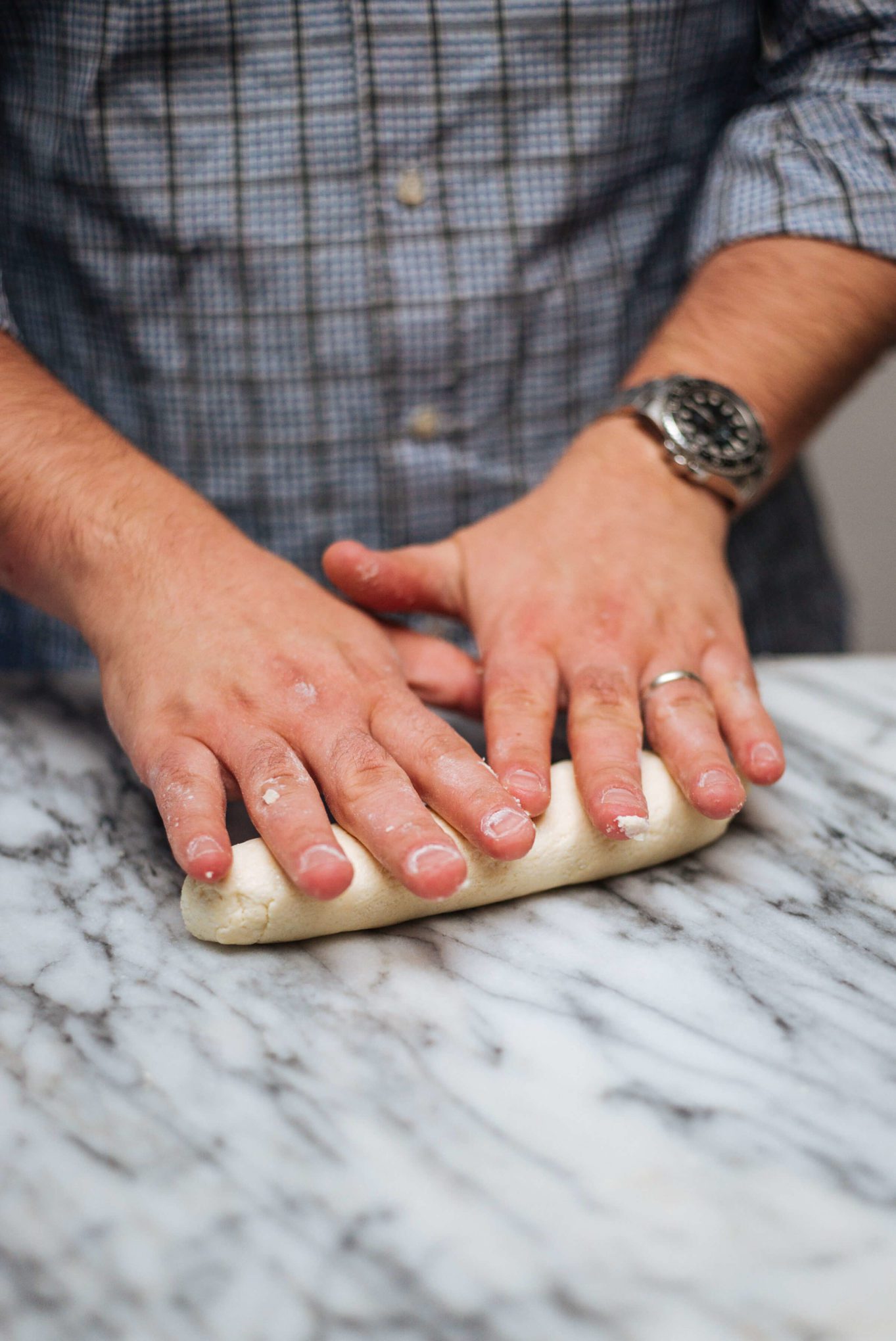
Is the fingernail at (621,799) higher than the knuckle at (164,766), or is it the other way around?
the knuckle at (164,766)

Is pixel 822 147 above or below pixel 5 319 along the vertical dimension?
above

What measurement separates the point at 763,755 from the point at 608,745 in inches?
6.3

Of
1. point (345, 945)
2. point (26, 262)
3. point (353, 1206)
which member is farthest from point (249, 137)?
point (353, 1206)

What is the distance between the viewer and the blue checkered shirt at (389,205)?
119 centimetres

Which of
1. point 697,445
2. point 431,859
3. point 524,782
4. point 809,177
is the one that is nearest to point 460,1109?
point 431,859

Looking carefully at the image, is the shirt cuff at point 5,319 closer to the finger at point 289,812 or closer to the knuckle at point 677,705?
the finger at point 289,812

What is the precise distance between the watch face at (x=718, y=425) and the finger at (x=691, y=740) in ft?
0.93

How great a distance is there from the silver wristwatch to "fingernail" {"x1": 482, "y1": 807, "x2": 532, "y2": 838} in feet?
1.79

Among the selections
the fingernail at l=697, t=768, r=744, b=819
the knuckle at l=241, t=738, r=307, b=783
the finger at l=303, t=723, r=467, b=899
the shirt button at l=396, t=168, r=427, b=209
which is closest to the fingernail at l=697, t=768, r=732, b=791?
the fingernail at l=697, t=768, r=744, b=819

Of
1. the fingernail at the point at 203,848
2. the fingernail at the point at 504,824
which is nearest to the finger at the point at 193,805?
the fingernail at the point at 203,848

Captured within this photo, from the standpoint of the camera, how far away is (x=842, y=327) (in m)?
1.24

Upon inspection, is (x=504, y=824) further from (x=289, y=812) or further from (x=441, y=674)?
(x=441, y=674)

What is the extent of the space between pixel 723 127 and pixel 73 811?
126cm

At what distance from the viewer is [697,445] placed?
1.19m
